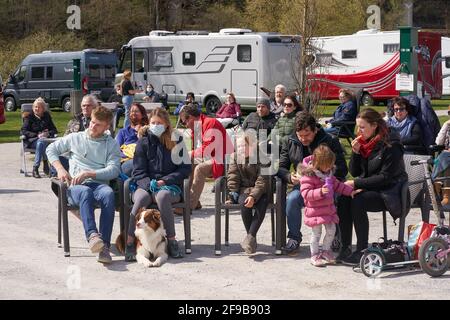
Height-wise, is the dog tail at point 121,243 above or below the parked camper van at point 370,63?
below

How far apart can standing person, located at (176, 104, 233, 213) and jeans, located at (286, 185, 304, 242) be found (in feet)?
6.51

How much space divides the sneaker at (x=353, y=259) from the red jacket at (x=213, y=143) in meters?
2.62

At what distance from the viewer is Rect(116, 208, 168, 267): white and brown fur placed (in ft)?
26.9

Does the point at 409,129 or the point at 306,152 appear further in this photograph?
the point at 409,129

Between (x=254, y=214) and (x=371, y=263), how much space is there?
4.65 feet

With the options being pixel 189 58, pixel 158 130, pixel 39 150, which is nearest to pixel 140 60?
pixel 189 58

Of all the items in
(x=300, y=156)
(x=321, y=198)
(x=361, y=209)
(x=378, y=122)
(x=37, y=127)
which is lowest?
(x=361, y=209)

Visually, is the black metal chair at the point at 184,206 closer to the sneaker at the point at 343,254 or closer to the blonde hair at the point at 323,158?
the blonde hair at the point at 323,158

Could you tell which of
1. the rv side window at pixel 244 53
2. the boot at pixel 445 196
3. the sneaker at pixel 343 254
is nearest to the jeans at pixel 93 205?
the sneaker at pixel 343 254

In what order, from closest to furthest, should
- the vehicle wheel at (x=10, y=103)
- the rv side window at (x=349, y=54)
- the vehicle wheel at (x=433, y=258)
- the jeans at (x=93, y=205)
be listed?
the vehicle wheel at (x=433, y=258), the jeans at (x=93, y=205), the vehicle wheel at (x=10, y=103), the rv side window at (x=349, y=54)

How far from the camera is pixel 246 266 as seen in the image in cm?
812

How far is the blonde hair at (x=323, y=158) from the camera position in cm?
817

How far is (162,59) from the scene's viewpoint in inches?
1347

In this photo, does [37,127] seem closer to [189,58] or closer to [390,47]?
[189,58]
